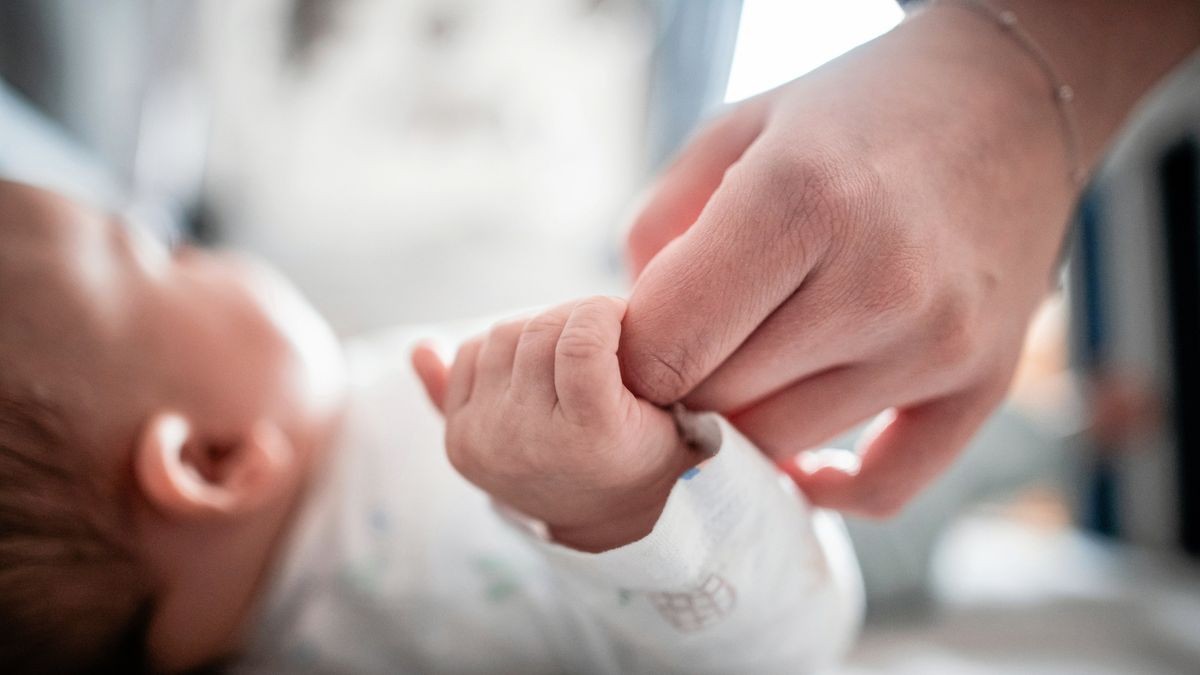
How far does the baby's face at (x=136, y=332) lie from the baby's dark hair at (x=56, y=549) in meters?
0.03

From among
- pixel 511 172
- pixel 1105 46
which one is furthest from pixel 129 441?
pixel 511 172

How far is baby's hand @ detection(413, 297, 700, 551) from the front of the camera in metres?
0.38

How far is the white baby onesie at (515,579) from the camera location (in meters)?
0.48

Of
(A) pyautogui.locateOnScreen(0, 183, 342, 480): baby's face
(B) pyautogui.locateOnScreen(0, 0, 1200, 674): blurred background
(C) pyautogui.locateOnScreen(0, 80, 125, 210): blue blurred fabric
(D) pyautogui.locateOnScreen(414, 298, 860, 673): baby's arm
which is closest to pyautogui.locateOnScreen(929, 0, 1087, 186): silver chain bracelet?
(D) pyautogui.locateOnScreen(414, 298, 860, 673): baby's arm

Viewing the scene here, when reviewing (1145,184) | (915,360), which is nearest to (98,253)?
(915,360)

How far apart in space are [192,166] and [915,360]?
5.63 ft

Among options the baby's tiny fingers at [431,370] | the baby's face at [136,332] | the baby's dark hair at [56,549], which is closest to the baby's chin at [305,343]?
the baby's face at [136,332]

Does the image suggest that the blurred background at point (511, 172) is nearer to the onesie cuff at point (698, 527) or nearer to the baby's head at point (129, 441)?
the baby's head at point (129, 441)

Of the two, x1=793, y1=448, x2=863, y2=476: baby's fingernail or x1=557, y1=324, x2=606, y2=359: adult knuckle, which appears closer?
x1=557, y1=324, x2=606, y2=359: adult knuckle

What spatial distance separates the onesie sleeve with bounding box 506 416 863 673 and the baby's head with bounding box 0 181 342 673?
1.15 ft

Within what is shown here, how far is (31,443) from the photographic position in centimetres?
62

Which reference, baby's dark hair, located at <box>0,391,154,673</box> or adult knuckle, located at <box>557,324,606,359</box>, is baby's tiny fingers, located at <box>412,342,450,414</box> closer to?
adult knuckle, located at <box>557,324,606,359</box>

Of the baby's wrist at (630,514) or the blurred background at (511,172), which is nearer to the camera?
the baby's wrist at (630,514)

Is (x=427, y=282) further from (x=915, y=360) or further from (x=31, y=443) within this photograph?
(x=915, y=360)
